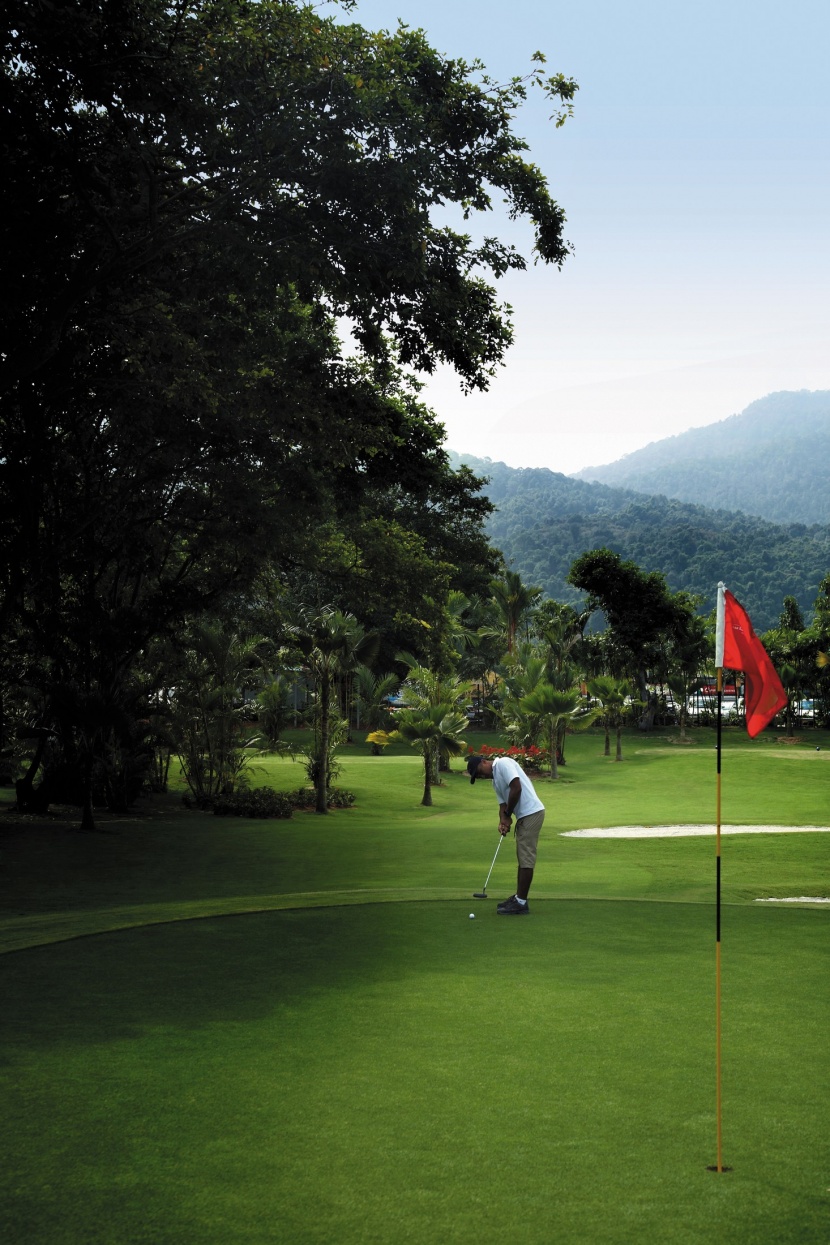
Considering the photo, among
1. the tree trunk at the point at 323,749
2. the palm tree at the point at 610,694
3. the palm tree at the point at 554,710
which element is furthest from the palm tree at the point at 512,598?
the tree trunk at the point at 323,749

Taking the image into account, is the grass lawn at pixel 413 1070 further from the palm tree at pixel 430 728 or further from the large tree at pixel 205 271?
the palm tree at pixel 430 728

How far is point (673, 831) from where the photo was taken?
24625 mm

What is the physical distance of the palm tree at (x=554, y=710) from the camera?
36625 millimetres

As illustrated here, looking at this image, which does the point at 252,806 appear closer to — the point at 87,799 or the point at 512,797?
the point at 87,799

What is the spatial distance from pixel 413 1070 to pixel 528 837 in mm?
5555

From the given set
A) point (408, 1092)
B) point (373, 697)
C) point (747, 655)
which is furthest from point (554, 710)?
point (408, 1092)

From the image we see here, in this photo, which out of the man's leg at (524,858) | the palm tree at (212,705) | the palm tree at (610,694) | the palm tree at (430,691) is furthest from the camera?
the palm tree at (610,694)

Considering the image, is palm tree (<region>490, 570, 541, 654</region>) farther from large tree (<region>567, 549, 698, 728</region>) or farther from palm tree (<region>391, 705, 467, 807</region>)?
palm tree (<region>391, 705, 467, 807</region>)

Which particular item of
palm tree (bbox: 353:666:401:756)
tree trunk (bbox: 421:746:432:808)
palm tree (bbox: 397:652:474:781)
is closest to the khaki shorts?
tree trunk (bbox: 421:746:432:808)

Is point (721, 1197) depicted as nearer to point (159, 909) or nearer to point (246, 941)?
point (246, 941)

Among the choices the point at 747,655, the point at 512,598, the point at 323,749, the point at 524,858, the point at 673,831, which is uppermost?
the point at 512,598

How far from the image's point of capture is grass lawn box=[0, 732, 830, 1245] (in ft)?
14.5

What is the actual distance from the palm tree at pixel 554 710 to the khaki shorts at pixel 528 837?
25.1 m

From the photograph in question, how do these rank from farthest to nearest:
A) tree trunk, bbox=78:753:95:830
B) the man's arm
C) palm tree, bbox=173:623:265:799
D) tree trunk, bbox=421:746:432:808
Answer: tree trunk, bbox=421:746:432:808 → palm tree, bbox=173:623:265:799 → tree trunk, bbox=78:753:95:830 → the man's arm
